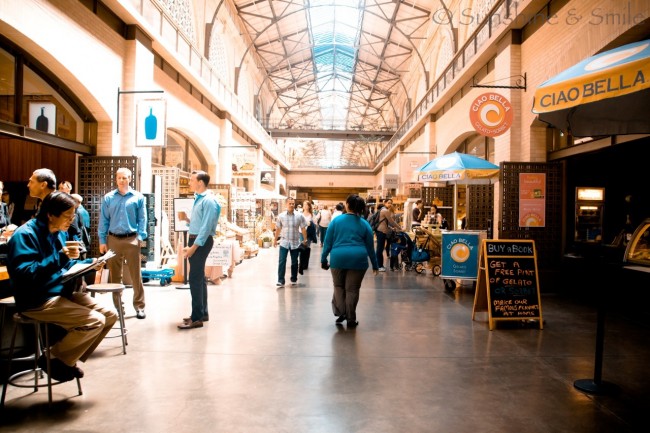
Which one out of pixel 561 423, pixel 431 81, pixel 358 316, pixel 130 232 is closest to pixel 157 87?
pixel 130 232

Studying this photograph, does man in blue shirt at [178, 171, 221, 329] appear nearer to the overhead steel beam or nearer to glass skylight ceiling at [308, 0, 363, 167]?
glass skylight ceiling at [308, 0, 363, 167]

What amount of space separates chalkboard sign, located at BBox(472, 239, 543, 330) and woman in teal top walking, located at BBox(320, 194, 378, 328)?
4.90 feet

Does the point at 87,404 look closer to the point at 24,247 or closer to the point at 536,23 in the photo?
the point at 24,247

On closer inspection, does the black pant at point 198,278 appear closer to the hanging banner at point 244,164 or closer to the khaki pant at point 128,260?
the khaki pant at point 128,260

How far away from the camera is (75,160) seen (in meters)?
9.54

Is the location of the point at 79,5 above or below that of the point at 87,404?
above

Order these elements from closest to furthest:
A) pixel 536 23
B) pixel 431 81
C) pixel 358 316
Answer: pixel 358 316 → pixel 536 23 → pixel 431 81

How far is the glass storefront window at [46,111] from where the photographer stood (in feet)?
25.4

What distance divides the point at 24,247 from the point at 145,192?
7508 mm

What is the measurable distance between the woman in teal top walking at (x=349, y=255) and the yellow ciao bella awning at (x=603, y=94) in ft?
7.95

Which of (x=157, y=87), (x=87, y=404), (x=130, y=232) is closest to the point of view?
(x=87, y=404)

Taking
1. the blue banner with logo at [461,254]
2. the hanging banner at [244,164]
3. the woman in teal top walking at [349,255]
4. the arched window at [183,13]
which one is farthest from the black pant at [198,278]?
the hanging banner at [244,164]

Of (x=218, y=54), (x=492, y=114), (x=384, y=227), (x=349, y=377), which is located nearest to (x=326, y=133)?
(x=218, y=54)

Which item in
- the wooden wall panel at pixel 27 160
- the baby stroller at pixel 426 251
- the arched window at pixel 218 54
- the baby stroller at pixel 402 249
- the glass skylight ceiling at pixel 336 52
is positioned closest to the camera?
the wooden wall panel at pixel 27 160
